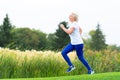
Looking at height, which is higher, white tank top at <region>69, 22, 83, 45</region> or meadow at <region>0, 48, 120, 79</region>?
white tank top at <region>69, 22, 83, 45</region>

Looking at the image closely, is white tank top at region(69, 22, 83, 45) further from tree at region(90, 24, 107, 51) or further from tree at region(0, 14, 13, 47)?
tree at region(90, 24, 107, 51)

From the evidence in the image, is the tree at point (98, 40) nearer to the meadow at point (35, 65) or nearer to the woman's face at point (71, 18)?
the meadow at point (35, 65)

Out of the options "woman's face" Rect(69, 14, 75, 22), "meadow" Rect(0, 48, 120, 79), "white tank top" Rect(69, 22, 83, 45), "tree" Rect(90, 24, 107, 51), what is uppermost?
"tree" Rect(90, 24, 107, 51)

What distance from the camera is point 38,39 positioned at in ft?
279

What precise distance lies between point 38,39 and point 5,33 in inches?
950

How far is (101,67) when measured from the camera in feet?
62.2

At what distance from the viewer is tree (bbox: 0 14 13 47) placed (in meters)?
59.2

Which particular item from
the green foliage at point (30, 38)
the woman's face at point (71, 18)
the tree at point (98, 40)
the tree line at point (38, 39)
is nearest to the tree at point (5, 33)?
the tree line at point (38, 39)

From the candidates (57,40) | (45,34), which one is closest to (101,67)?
(57,40)

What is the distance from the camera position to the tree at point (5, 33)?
59156mm

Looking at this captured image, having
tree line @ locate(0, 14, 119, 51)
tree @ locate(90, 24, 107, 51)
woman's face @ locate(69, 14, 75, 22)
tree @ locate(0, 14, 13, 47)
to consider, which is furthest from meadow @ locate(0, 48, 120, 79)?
tree @ locate(90, 24, 107, 51)

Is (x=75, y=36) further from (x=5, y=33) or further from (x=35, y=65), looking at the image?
(x=5, y=33)

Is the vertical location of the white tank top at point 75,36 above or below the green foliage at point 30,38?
below

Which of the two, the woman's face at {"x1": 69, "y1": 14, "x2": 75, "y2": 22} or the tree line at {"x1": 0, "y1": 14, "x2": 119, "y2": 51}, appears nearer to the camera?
the woman's face at {"x1": 69, "y1": 14, "x2": 75, "y2": 22}
